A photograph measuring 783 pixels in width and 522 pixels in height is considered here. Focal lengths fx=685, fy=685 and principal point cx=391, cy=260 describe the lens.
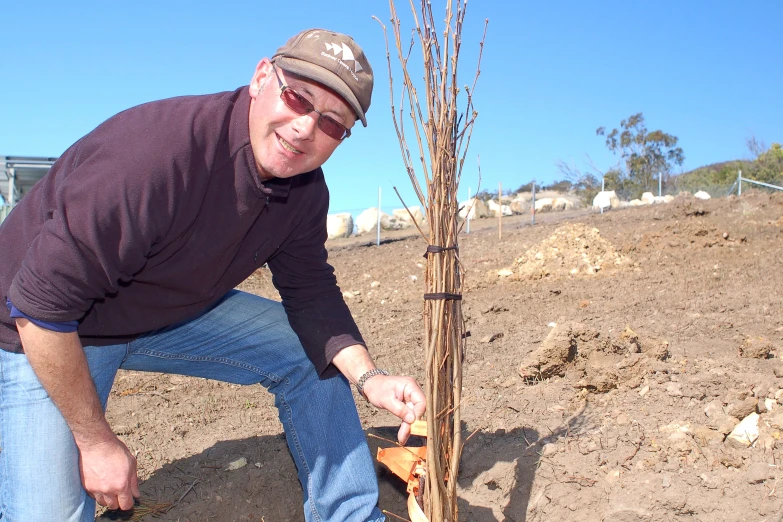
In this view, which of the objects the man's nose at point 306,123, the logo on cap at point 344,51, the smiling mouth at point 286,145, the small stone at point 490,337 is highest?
the logo on cap at point 344,51

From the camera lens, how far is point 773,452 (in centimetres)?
276

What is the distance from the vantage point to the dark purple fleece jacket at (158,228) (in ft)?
6.14

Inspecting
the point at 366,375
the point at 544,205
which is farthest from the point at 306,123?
the point at 544,205

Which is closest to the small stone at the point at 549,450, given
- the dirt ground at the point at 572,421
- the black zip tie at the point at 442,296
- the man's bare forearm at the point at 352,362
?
the dirt ground at the point at 572,421

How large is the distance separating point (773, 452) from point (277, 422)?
7.76 feet

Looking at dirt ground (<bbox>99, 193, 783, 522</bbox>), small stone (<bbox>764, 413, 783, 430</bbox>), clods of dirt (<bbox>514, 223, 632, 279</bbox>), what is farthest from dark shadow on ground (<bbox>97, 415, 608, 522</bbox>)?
clods of dirt (<bbox>514, 223, 632, 279</bbox>)

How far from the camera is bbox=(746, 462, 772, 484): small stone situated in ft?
8.71

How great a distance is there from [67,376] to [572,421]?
2241 millimetres

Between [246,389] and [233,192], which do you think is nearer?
[233,192]

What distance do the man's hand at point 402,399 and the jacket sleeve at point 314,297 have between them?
0.89 feet

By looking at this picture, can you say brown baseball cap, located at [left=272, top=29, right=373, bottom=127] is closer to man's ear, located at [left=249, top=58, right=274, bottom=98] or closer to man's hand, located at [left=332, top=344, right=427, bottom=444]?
man's ear, located at [left=249, top=58, right=274, bottom=98]

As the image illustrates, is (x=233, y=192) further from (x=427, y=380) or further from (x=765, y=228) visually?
(x=765, y=228)

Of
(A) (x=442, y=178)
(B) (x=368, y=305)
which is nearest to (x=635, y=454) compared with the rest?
(A) (x=442, y=178)

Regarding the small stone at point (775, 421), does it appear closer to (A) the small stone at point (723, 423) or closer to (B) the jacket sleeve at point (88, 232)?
(A) the small stone at point (723, 423)
